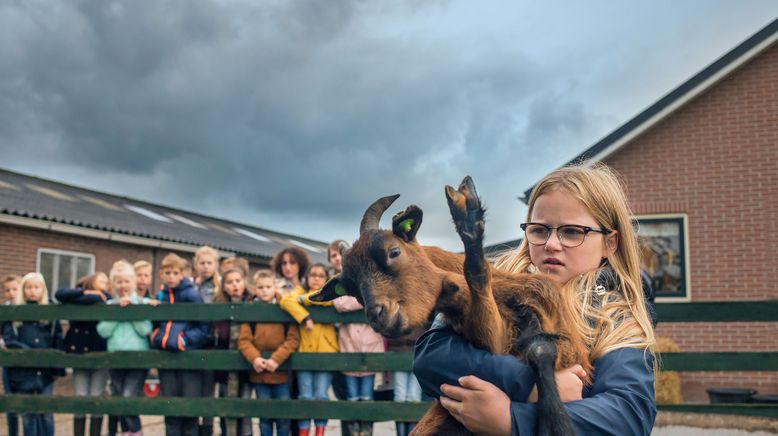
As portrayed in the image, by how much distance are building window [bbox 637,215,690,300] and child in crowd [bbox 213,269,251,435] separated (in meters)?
7.70

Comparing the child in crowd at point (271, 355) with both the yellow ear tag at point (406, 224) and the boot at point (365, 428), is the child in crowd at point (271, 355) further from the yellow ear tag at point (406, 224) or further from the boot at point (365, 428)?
the yellow ear tag at point (406, 224)

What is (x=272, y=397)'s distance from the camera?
234 inches

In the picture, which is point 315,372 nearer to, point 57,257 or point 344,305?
point 344,305

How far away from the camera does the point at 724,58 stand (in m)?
11.8

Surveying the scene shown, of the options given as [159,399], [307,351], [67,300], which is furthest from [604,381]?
[67,300]

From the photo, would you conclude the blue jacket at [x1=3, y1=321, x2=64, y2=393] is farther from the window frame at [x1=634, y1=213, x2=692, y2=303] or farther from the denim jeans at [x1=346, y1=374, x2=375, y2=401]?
the window frame at [x1=634, y1=213, x2=692, y2=303]

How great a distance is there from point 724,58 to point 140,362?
10621mm

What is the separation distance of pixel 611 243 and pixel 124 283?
600cm

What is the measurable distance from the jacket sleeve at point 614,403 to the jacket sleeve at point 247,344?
13.9 ft

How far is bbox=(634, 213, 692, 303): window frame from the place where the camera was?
1152 cm

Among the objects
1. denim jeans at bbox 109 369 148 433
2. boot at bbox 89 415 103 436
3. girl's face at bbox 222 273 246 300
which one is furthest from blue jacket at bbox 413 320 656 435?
boot at bbox 89 415 103 436

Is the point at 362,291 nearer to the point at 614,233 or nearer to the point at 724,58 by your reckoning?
the point at 614,233

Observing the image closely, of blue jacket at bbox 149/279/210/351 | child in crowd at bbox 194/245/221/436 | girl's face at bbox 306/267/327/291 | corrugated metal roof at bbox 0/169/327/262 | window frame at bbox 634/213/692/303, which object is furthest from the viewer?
corrugated metal roof at bbox 0/169/327/262

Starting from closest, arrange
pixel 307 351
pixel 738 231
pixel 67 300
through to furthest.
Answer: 1. pixel 307 351
2. pixel 67 300
3. pixel 738 231
